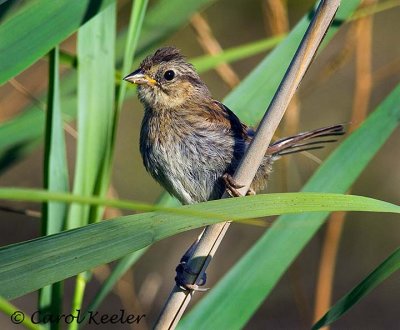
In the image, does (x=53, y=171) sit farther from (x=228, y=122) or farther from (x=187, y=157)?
(x=228, y=122)

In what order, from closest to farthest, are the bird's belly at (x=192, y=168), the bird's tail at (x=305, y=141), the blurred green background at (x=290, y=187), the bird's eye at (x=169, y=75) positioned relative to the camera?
the bird's tail at (x=305, y=141)
the bird's belly at (x=192, y=168)
the bird's eye at (x=169, y=75)
the blurred green background at (x=290, y=187)

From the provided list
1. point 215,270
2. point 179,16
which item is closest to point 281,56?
point 179,16

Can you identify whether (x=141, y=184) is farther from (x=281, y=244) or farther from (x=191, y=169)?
(x=281, y=244)

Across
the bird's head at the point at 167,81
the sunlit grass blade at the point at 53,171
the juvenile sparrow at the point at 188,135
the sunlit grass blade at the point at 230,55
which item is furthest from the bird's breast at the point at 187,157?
the sunlit grass blade at the point at 53,171

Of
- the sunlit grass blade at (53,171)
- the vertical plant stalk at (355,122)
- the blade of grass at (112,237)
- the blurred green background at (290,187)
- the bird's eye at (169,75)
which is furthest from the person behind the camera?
the blurred green background at (290,187)

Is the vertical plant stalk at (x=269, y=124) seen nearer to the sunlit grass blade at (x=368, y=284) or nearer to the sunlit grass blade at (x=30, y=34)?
the sunlit grass blade at (x=368, y=284)

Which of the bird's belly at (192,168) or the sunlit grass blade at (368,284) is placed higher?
the bird's belly at (192,168)

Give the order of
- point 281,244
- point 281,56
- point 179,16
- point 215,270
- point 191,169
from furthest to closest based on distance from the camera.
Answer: point 215,270 < point 191,169 < point 179,16 < point 281,56 < point 281,244
